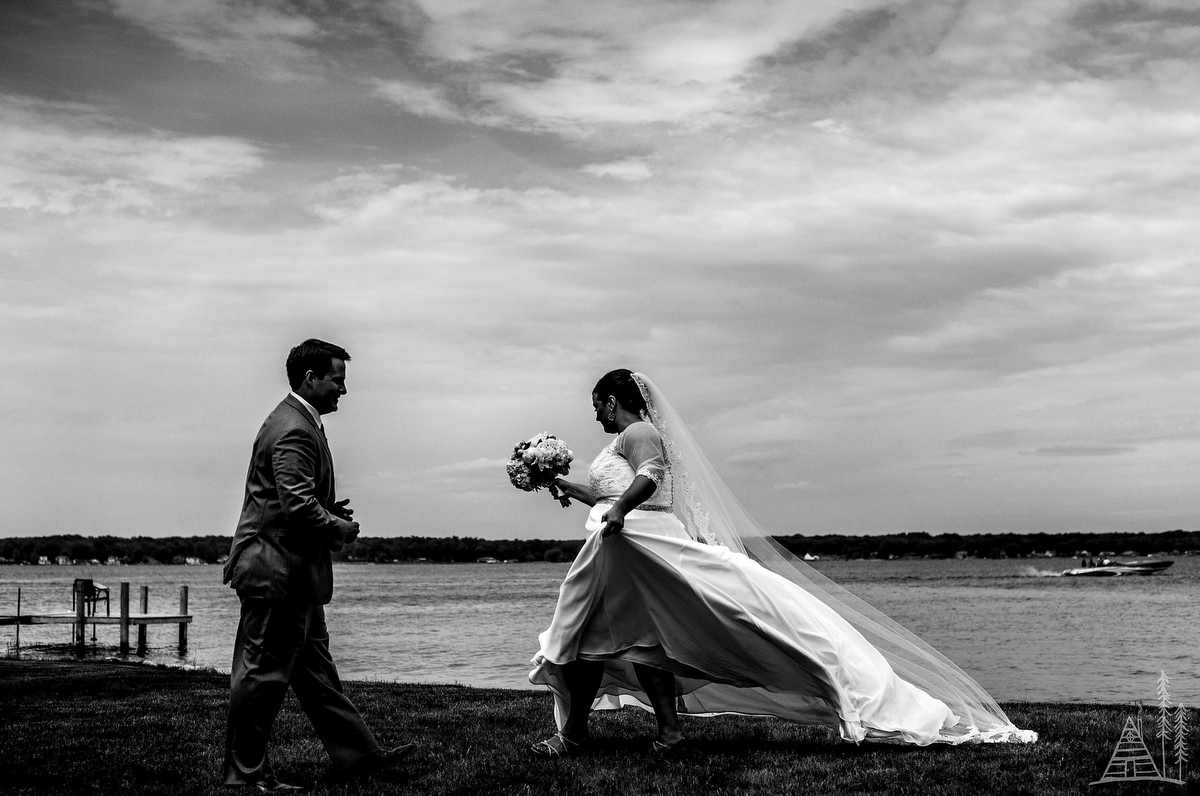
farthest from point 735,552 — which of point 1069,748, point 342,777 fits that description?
point 342,777

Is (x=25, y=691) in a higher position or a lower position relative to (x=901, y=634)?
lower

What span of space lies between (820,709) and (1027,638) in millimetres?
35185

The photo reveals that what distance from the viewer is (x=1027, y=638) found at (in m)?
39.8

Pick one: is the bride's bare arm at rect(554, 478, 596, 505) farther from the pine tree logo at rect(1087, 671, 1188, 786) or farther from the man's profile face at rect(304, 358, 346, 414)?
the pine tree logo at rect(1087, 671, 1188, 786)

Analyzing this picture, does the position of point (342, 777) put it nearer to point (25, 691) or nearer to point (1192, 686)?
point (25, 691)

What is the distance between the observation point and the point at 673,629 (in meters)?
7.82

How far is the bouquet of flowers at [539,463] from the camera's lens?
27.5 feet

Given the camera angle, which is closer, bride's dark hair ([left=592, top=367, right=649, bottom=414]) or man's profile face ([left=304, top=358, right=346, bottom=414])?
man's profile face ([left=304, top=358, right=346, bottom=414])

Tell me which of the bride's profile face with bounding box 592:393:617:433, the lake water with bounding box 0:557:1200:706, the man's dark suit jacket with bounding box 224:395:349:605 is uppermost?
the bride's profile face with bounding box 592:393:617:433

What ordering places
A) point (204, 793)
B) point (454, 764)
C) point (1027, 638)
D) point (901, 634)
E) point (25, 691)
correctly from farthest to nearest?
point (1027, 638) → point (25, 691) → point (901, 634) → point (454, 764) → point (204, 793)

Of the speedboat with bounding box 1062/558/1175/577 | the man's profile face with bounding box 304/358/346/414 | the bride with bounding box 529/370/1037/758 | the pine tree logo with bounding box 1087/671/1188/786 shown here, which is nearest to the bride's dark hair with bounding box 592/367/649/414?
the bride with bounding box 529/370/1037/758

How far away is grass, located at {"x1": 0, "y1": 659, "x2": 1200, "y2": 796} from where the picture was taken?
6715mm

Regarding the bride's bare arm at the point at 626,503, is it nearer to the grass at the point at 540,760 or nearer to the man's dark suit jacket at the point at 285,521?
the grass at the point at 540,760

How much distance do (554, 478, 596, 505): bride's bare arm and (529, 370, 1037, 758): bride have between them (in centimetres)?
11
